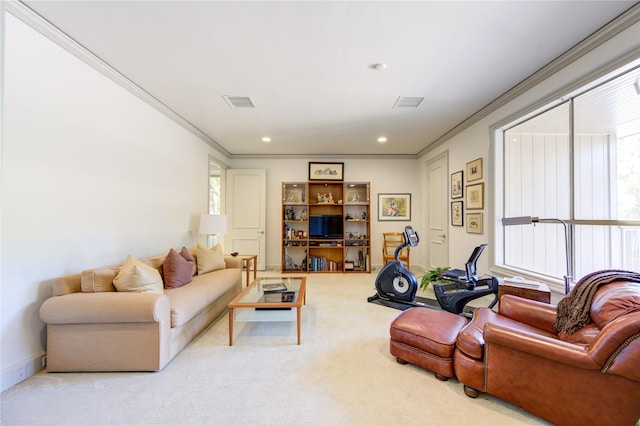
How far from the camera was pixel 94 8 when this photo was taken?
1.91 m

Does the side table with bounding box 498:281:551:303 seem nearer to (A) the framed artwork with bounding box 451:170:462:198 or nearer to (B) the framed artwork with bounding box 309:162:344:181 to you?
(A) the framed artwork with bounding box 451:170:462:198

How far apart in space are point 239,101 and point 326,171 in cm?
293

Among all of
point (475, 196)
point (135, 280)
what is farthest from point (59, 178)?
point (475, 196)

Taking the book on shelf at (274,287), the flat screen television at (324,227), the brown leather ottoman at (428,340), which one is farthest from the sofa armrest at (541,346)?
the flat screen television at (324,227)

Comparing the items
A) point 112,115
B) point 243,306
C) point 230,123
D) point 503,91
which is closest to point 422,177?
point 503,91

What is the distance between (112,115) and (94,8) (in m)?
1.09

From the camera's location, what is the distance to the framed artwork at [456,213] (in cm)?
436

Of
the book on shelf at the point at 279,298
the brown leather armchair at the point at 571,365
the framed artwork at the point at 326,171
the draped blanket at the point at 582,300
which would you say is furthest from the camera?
the framed artwork at the point at 326,171

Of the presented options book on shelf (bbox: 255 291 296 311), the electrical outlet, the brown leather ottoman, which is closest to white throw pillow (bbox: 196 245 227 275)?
book on shelf (bbox: 255 291 296 311)

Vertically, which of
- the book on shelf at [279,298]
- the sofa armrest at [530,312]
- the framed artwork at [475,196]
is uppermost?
the framed artwork at [475,196]

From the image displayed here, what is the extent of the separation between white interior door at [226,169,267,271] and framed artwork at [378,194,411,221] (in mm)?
2708

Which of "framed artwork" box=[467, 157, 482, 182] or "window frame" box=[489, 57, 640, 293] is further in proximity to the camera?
"framed artwork" box=[467, 157, 482, 182]

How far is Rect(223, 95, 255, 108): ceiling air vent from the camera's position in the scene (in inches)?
130

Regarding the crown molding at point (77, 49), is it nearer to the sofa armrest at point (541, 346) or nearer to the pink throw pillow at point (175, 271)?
the pink throw pillow at point (175, 271)
